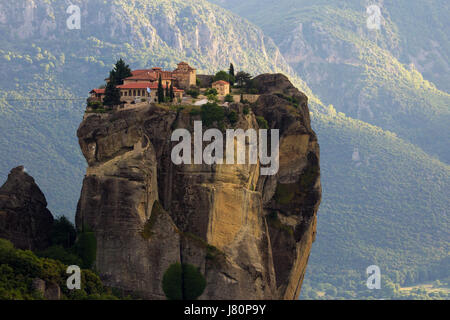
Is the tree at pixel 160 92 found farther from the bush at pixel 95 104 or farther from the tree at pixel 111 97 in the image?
the bush at pixel 95 104

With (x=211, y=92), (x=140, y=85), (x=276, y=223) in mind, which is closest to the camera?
(x=276, y=223)

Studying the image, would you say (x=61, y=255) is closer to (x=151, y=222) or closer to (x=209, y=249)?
(x=151, y=222)

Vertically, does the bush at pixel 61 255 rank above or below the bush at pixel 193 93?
below

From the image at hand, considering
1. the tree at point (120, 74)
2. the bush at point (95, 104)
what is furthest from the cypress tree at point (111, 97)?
the tree at point (120, 74)

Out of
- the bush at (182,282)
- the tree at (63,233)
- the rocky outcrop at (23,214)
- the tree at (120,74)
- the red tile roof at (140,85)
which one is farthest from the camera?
the tree at (120,74)

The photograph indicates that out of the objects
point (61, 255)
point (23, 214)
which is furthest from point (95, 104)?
point (61, 255)
